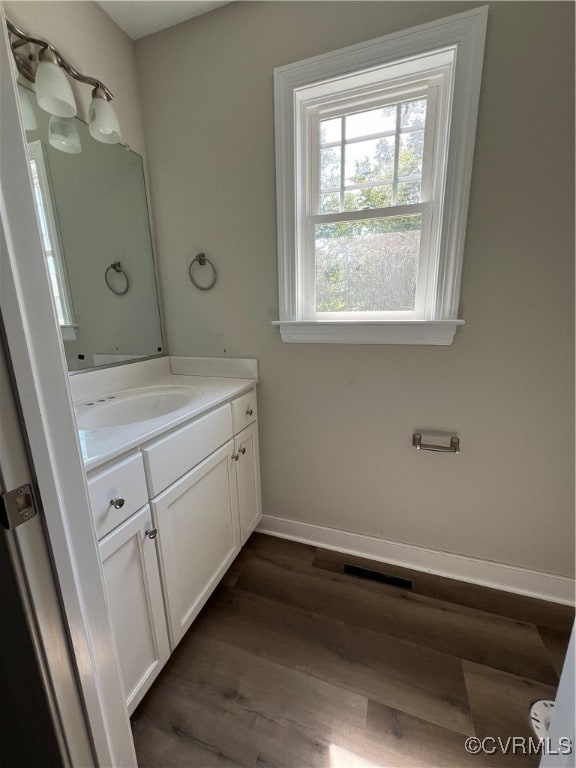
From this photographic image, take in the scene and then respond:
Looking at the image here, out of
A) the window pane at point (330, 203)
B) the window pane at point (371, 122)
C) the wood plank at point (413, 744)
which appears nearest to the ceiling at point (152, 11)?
the window pane at point (371, 122)

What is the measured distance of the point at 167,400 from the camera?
1.41 metres

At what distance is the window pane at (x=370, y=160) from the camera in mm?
1290

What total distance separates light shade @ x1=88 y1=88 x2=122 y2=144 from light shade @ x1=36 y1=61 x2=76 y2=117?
4.5 inches

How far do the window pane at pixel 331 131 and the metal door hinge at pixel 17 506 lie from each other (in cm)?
162

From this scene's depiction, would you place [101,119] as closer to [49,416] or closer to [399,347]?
[49,416]

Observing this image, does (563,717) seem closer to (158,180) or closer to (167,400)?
(167,400)

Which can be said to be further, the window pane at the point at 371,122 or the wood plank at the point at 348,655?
the window pane at the point at 371,122

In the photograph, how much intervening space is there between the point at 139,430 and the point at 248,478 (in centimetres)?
79

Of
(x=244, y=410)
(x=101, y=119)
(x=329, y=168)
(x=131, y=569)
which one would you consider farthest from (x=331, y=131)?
(x=131, y=569)

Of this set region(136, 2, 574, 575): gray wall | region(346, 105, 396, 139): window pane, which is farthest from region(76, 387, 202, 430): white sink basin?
region(346, 105, 396, 139): window pane

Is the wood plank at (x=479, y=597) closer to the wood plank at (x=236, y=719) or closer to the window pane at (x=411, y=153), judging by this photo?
the wood plank at (x=236, y=719)

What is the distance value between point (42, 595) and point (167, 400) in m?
0.96

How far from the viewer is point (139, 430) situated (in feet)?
2.98

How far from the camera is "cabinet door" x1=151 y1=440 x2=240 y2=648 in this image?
1020 mm
